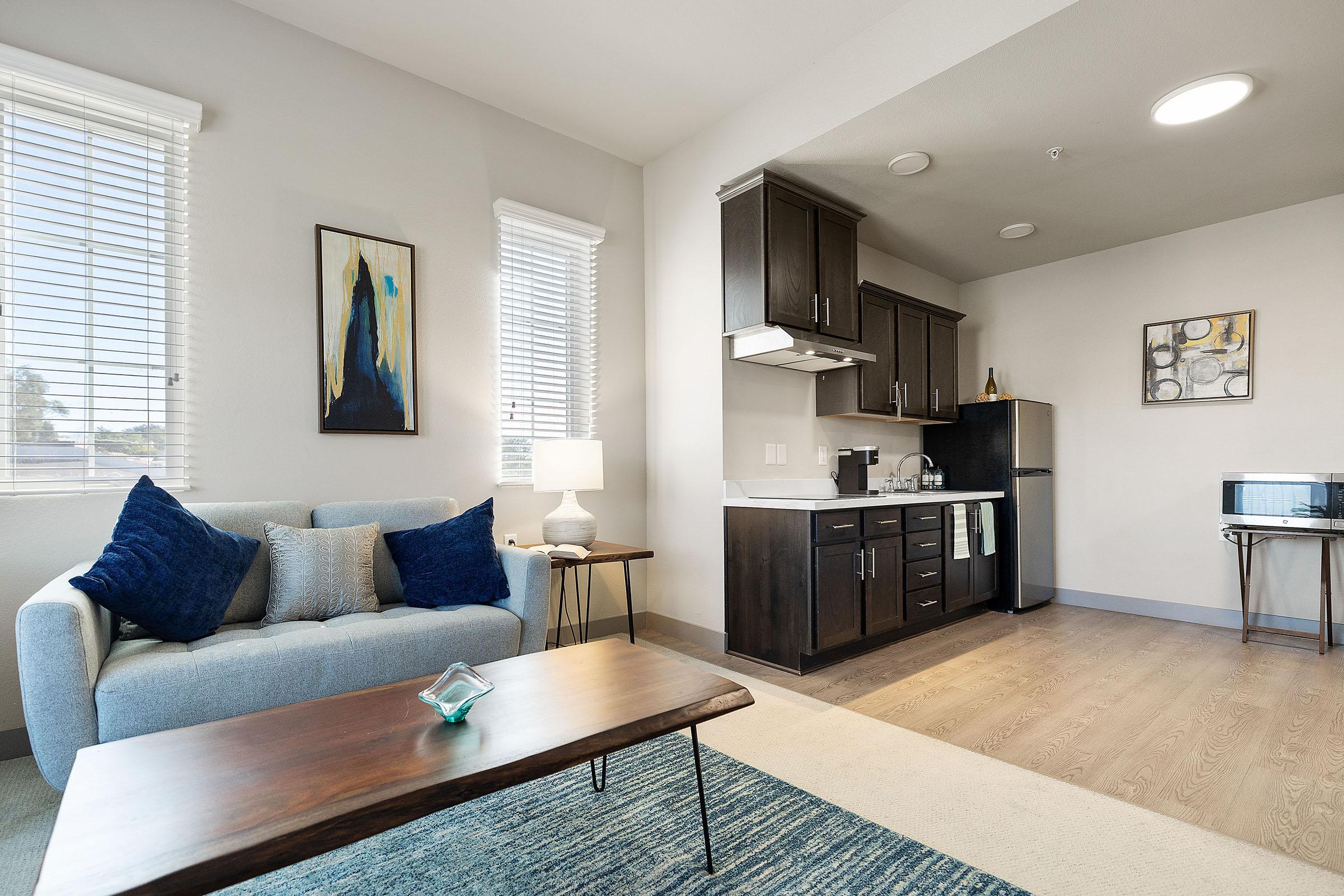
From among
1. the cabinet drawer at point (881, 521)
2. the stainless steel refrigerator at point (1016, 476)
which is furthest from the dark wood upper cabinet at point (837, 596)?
the stainless steel refrigerator at point (1016, 476)

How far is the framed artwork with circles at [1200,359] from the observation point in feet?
13.6

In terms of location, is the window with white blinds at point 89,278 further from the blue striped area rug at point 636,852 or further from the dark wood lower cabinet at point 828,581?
the dark wood lower cabinet at point 828,581

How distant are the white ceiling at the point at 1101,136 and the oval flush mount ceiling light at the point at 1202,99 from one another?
1.6 inches

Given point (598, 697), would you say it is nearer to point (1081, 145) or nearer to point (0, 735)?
point (0, 735)

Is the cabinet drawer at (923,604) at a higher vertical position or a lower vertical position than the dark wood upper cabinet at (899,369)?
lower

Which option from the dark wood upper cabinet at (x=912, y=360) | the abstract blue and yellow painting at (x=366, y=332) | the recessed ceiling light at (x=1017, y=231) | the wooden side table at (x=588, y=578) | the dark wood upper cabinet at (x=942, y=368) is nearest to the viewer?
the abstract blue and yellow painting at (x=366, y=332)

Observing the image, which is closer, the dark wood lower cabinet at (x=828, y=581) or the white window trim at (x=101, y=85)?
the white window trim at (x=101, y=85)

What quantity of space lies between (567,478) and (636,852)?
6.07 feet

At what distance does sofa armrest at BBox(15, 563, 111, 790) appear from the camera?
170 centimetres

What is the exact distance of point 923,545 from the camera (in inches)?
155

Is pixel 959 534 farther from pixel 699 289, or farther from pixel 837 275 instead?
pixel 699 289

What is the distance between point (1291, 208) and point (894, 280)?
91.5 inches

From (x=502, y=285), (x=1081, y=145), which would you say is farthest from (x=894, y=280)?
(x=502, y=285)

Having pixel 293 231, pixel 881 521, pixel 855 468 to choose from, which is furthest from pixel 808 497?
pixel 293 231
